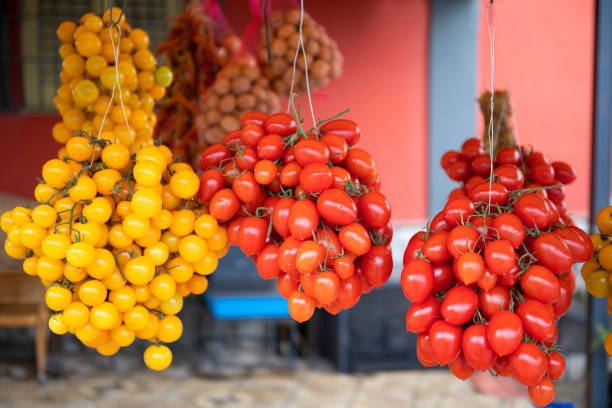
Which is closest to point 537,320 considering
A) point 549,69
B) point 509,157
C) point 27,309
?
point 509,157

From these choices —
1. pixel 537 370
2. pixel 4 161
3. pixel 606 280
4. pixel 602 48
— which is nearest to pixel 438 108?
pixel 602 48

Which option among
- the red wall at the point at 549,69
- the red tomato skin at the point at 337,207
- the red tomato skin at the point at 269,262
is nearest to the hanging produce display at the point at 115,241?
the red tomato skin at the point at 269,262

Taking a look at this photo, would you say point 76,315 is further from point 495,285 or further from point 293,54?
point 293,54

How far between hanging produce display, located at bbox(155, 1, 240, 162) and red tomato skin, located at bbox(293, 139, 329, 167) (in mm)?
941

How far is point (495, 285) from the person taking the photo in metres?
0.91

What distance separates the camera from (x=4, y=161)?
3.86m

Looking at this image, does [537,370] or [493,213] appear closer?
[537,370]

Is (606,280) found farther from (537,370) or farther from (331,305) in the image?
(331,305)

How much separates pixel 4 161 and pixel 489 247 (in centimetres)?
376

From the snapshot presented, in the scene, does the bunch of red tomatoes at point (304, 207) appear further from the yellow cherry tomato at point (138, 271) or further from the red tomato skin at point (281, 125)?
the yellow cherry tomato at point (138, 271)

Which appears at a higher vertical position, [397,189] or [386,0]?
[386,0]

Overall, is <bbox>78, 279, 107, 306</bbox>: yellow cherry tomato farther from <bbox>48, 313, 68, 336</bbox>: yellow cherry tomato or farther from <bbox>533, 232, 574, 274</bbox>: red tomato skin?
<bbox>533, 232, 574, 274</bbox>: red tomato skin

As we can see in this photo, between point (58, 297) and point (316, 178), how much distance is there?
460 millimetres

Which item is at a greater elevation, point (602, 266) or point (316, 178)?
point (316, 178)
